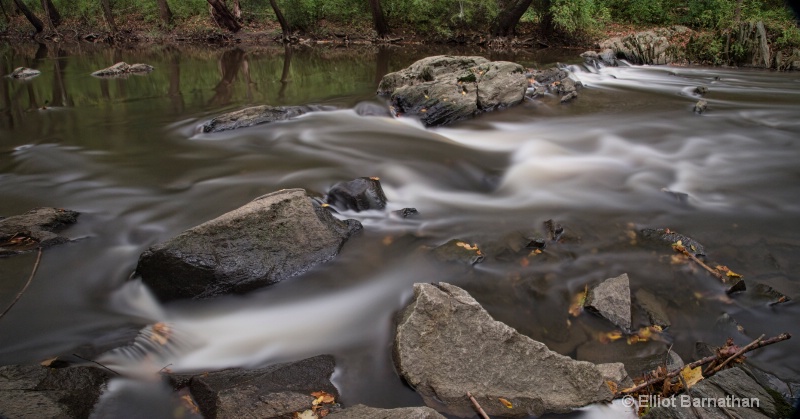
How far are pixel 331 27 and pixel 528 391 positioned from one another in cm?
2686

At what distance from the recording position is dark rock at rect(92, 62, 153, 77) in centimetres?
1583

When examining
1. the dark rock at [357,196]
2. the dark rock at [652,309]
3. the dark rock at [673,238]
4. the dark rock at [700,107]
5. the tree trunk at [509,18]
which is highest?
the tree trunk at [509,18]

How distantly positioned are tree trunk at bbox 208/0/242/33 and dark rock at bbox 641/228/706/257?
28.9 m

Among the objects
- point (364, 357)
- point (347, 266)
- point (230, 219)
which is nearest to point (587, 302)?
point (364, 357)

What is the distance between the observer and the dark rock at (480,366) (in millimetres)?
2795

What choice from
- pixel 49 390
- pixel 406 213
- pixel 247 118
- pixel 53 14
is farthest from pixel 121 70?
pixel 53 14

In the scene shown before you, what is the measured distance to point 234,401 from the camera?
2658mm

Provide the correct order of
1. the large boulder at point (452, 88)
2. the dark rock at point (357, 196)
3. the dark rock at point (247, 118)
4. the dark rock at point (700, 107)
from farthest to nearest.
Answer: the dark rock at point (700, 107), the large boulder at point (452, 88), the dark rock at point (247, 118), the dark rock at point (357, 196)

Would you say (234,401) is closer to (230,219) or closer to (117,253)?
(230,219)

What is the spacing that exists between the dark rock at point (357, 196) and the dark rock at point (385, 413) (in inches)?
118

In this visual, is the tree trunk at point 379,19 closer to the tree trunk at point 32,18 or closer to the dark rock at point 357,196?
the dark rock at point 357,196

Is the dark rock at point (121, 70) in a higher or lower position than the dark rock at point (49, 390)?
higher

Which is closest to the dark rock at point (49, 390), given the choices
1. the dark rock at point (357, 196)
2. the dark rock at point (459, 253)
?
the dark rock at point (459, 253)

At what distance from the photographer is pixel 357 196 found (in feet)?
17.8
